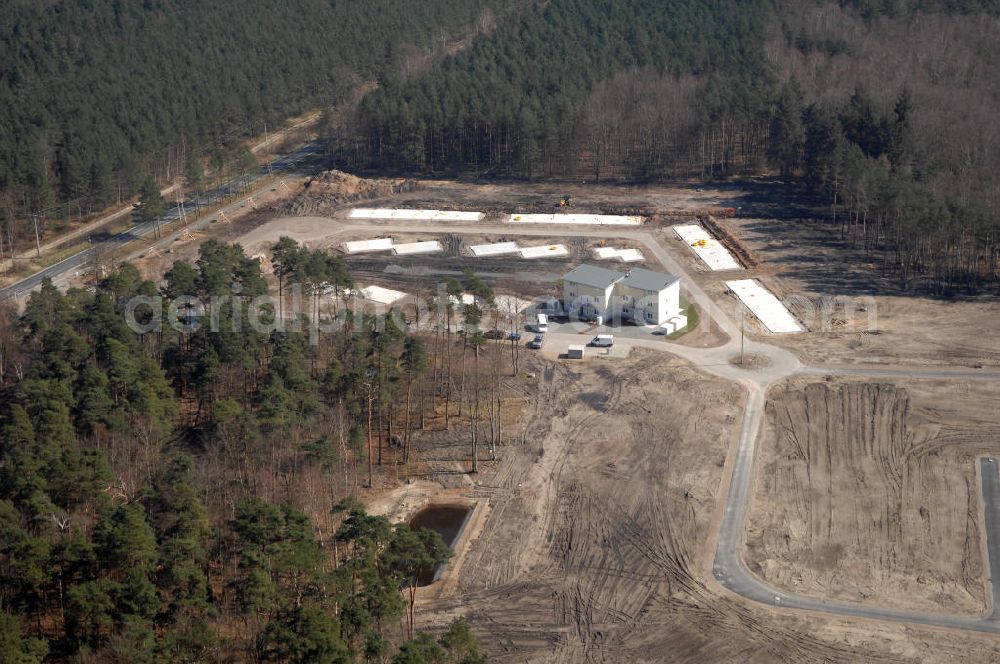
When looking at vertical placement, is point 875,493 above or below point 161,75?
below

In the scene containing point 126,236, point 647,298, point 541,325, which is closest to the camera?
point 647,298

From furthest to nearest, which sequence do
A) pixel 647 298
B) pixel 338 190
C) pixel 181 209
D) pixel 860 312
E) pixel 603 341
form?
pixel 338 190 < pixel 181 209 < pixel 860 312 < pixel 647 298 < pixel 603 341

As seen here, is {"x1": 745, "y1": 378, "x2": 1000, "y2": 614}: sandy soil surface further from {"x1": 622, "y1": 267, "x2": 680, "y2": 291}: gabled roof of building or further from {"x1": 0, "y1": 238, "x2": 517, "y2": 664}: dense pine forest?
{"x1": 0, "y1": 238, "x2": 517, "y2": 664}: dense pine forest

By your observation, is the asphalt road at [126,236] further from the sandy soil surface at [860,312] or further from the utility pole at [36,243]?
the sandy soil surface at [860,312]

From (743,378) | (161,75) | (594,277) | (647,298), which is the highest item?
(161,75)

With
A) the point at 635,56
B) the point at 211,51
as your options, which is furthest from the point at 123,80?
the point at 635,56

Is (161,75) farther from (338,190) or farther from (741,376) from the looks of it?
(741,376)

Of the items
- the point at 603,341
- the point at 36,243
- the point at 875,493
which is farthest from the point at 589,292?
the point at 36,243
